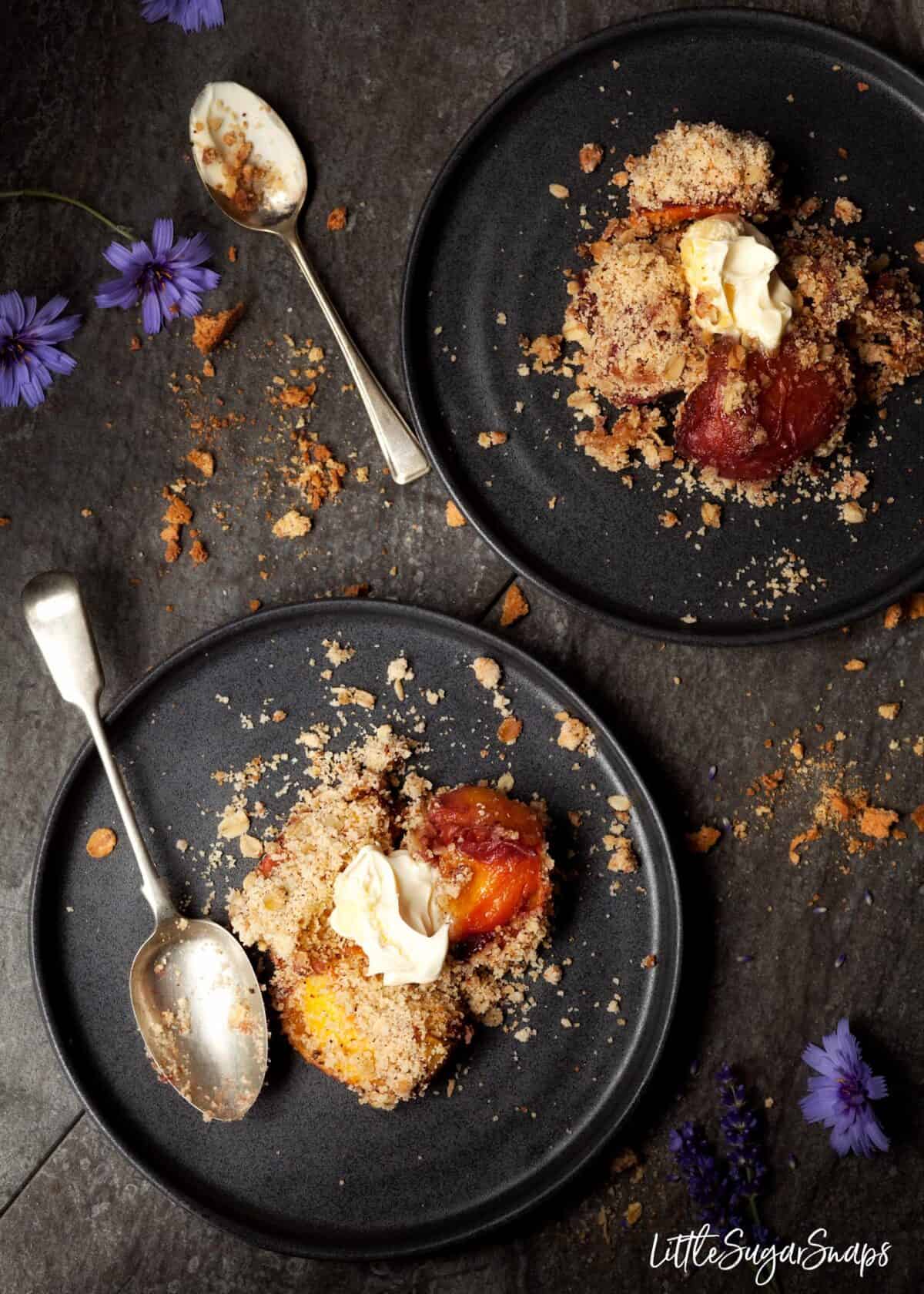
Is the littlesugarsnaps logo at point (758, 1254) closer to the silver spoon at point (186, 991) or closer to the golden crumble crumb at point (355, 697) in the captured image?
the silver spoon at point (186, 991)

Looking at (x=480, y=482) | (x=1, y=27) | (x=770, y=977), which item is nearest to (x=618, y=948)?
(x=770, y=977)

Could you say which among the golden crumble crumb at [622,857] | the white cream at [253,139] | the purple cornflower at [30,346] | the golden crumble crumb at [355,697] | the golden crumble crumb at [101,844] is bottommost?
the golden crumble crumb at [622,857]

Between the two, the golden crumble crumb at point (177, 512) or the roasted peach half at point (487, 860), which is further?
the golden crumble crumb at point (177, 512)

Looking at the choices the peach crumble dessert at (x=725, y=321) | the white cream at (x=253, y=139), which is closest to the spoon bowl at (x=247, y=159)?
the white cream at (x=253, y=139)

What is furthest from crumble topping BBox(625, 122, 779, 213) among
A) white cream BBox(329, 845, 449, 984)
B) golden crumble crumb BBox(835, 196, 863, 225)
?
white cream BBox(329, 845, 449, 984)

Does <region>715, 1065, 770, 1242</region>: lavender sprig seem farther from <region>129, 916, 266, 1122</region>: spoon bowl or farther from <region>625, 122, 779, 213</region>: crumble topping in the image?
<region>625, 122, 779, 213</region>: crumble topping

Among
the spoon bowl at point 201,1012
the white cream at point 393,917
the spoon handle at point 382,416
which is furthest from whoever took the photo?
the spoon handle at point 382,416

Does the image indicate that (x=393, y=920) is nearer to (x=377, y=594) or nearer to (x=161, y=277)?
(x=377, y=594)

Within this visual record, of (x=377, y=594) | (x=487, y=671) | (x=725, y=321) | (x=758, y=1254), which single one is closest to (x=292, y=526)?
(x=377, y=594)
